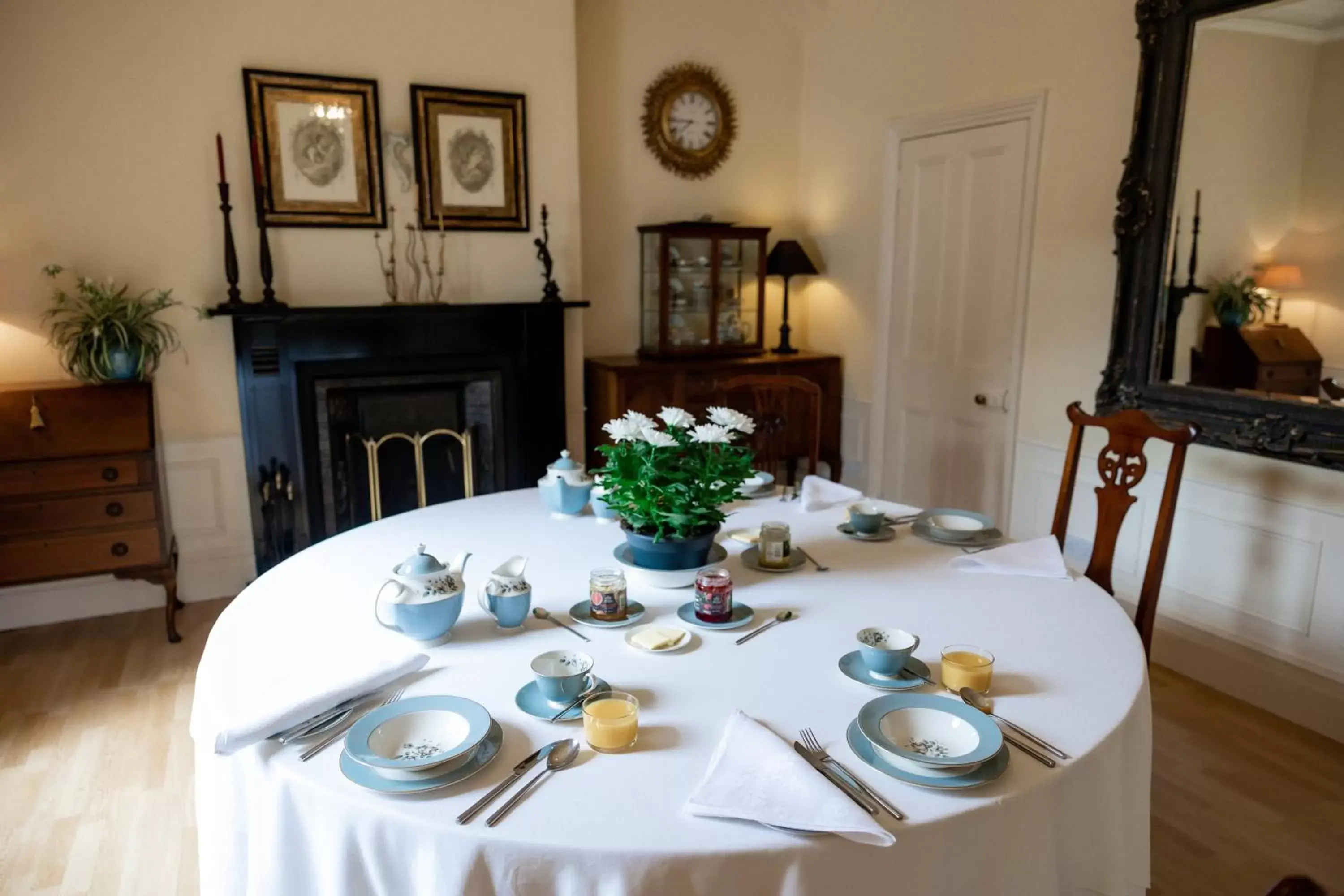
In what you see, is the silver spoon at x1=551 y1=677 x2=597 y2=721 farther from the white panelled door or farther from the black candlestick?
the white panelled door

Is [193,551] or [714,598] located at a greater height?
[714,598]

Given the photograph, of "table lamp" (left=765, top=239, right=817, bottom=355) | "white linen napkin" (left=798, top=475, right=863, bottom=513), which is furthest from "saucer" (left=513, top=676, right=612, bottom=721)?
"table lamp" (left=765, top=239, right=817, bottom=355)

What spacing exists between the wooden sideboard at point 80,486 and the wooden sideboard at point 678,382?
73.0 inches

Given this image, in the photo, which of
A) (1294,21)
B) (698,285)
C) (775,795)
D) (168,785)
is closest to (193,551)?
(168,785)

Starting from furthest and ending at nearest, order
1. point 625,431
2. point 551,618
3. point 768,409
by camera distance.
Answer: point 768,409 → point 625,431 → point 551,618

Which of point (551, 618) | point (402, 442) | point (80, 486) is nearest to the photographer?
point (551, 618)

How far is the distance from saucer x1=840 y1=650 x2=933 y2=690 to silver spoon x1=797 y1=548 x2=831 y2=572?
424 millimetres

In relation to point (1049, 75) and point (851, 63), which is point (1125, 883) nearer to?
point (1049, 75)

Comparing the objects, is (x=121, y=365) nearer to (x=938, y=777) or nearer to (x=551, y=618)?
(x=551, y=618)

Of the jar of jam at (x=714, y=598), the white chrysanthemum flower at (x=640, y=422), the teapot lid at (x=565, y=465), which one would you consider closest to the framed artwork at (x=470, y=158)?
the teapot lid at (x=565, y=465)

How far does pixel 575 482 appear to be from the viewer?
2258mm

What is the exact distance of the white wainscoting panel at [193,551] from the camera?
3.43 meters

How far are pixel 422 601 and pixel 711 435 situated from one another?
63 centimetres

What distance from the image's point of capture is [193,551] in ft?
11.8
